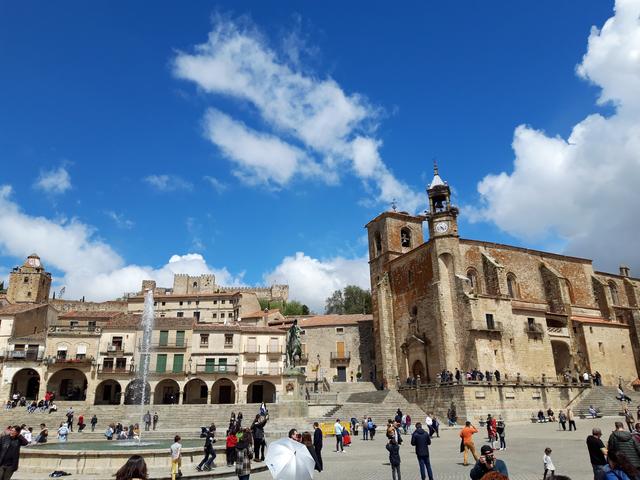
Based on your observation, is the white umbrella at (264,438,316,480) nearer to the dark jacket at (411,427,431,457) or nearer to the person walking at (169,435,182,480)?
the dark jacket at (411,427,431,457)

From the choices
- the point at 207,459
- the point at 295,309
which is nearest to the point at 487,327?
the point at 207,459

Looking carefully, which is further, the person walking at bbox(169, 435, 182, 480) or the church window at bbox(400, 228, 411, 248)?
the church window at bbox(400, 228, 411, 248)

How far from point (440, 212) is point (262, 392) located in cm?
2226

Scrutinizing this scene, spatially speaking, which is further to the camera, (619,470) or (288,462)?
(288,462)

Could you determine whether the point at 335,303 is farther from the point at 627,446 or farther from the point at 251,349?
the point at 627,446

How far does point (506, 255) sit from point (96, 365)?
123 ft

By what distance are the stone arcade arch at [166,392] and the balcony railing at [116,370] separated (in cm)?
274

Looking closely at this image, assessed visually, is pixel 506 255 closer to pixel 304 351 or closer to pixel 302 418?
pixel 304 351

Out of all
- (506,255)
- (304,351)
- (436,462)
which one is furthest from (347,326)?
(436,462)

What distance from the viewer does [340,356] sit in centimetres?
5047

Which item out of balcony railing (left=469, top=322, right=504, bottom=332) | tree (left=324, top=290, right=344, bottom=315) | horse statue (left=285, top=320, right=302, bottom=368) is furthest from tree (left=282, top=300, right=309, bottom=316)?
horse statue (left=285, top=320, right=302, bottom=368)

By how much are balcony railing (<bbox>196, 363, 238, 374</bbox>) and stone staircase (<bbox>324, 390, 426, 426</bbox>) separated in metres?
12.2

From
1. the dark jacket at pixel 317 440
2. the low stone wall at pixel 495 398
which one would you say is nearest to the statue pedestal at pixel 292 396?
the low stone wall at pixel 495 398

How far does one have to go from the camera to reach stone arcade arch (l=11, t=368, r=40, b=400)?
3975 cm
